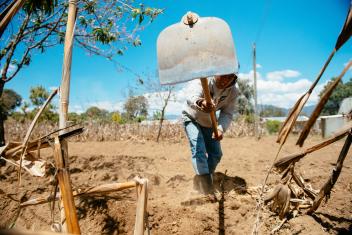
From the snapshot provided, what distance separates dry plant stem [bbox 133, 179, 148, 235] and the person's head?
1710 millimetres

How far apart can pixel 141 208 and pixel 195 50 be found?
144 centimetres

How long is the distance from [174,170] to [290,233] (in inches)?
93.1

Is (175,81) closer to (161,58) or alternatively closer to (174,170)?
(161,58)

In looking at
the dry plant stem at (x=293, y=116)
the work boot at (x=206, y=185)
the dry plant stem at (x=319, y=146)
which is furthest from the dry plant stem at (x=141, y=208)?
the work boot at (x=206, y=185)

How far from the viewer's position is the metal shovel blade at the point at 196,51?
208 centimetres

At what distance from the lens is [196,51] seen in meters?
2.13

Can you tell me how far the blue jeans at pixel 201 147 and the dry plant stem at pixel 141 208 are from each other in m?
1.81

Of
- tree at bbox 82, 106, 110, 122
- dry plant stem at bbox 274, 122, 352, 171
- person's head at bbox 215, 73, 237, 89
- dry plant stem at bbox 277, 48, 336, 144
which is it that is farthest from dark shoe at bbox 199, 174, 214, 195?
tree at bbox 82, 106, 110, 122

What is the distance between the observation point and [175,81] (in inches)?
85.6

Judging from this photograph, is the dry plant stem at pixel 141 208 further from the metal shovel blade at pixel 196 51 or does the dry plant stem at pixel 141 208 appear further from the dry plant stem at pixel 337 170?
the dry plant stem at pixel 337 170

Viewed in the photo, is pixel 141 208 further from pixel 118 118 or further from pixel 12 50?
pixel 118 118

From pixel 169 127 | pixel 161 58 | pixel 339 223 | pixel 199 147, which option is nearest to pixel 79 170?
pixel 199 147

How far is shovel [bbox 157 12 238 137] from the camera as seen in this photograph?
2.08 m

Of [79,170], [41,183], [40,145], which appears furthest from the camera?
[79,170]
